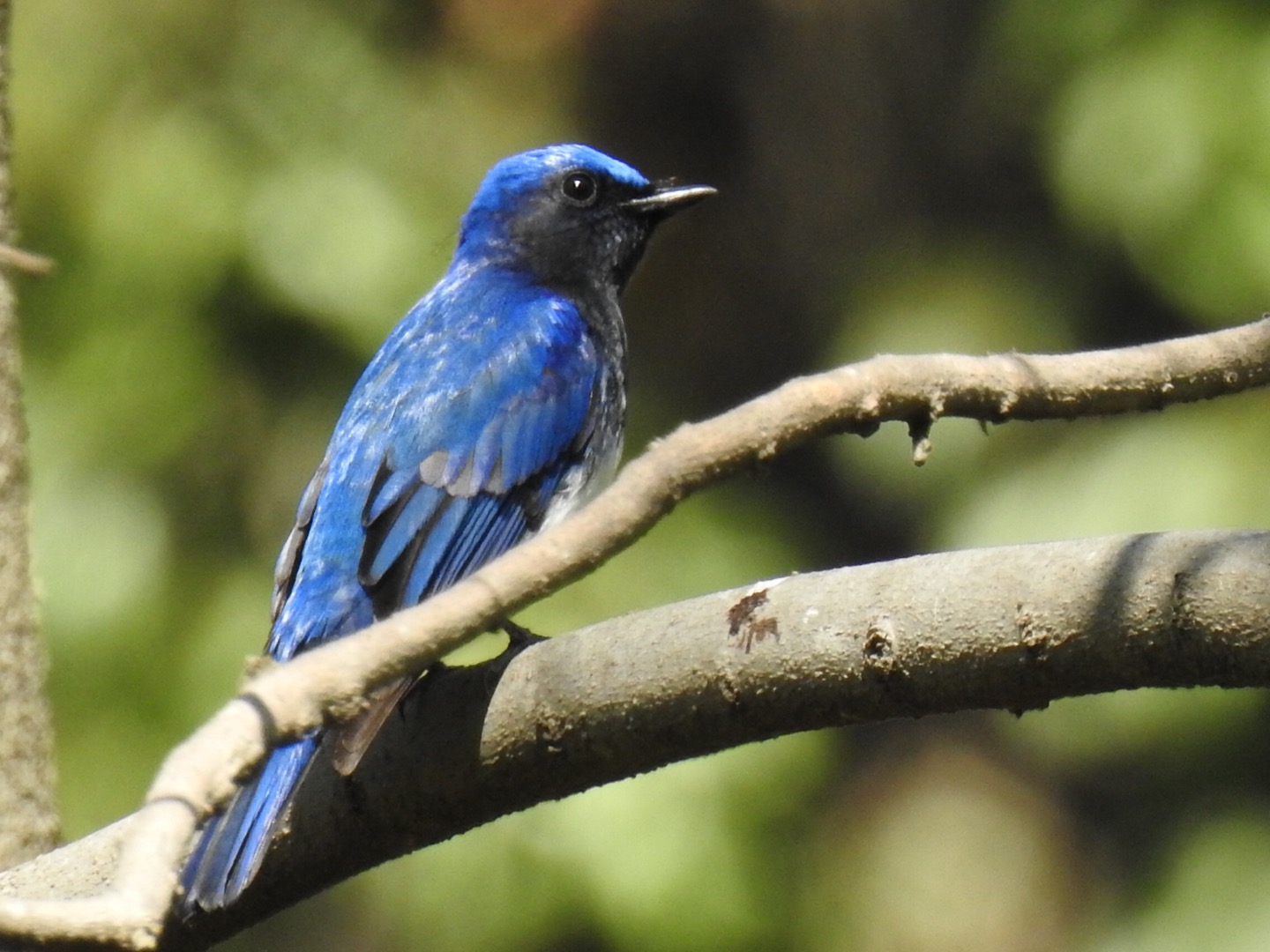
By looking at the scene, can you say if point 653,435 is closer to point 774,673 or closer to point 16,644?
point 16,644

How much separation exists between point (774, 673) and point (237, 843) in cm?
95

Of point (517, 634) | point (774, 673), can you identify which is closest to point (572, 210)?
point (517, 634)

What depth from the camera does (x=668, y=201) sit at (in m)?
5.04

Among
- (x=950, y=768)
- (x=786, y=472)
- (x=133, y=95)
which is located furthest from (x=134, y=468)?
(x=950, y=768)

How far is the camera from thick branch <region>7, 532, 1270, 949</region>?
2.36 metres

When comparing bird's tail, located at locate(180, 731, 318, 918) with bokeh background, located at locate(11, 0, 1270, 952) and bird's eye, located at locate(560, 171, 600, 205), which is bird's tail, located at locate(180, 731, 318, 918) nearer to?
bokeh background, located at locate(11, 0, 1270, 952)

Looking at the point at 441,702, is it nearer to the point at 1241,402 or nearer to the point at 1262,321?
the point at 1262,321

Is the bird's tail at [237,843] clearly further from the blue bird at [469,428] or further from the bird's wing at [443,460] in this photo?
the bird's wing at [443,460]

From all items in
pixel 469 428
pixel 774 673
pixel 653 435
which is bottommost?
pixel 774 673

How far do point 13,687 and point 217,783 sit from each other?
172cm

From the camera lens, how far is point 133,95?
17.6 feet

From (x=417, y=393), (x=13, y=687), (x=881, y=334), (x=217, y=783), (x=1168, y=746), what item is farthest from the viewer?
(x=881, y=334)

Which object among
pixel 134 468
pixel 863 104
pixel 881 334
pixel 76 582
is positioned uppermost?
pixel 863 104

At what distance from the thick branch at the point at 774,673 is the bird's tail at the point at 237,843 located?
0.15 feet
